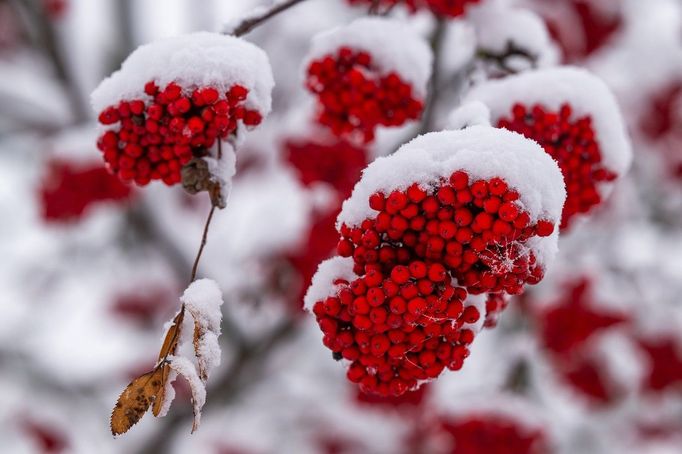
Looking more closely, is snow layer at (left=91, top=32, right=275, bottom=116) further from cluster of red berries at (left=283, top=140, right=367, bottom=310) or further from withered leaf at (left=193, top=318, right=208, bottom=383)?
cluster of red berries at (left=283, top=140, right=367, bottom=310)

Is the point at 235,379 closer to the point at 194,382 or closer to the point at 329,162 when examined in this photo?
the point at 329,162

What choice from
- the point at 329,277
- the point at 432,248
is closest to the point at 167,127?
the point at 329,277

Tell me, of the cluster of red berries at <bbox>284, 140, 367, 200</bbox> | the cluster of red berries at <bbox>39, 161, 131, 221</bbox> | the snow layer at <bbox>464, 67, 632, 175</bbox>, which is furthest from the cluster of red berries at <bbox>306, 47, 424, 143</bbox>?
the cluster of red berries at <bbox>39, 161, 131, 221</bbox>

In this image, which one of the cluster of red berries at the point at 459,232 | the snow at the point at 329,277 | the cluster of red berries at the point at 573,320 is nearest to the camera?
the cluster of red berries at the point at 459,232

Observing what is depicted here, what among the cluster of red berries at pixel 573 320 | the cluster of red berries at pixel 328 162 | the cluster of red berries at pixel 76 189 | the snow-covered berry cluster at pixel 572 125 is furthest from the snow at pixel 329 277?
the cluster of red berries at pixel 573 320

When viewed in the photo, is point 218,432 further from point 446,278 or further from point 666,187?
point 446,278

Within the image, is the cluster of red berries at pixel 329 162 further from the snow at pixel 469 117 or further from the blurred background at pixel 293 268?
the snow at pixel 469 117
